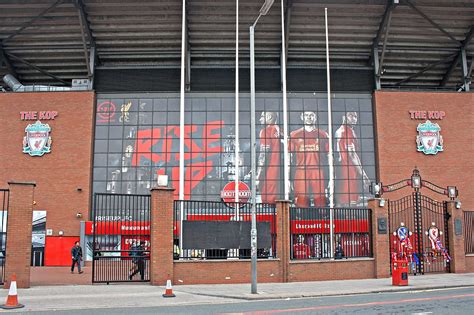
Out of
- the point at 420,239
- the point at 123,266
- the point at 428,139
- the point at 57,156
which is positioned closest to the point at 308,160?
the point at 428,139

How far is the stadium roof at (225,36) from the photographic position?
3453 centimetres

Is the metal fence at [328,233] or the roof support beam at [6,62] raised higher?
the roof support beam at [6,62]

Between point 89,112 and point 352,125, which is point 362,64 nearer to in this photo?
point 352,125

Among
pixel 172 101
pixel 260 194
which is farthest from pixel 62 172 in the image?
pixel 260 194

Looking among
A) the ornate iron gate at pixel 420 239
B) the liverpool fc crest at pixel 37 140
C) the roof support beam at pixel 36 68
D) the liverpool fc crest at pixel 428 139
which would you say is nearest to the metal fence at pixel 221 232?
the ornate iron gate at pixel 420 239

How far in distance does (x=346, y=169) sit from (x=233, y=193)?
28.4 feet

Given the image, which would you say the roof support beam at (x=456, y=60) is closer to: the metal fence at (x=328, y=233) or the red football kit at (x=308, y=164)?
the red football kit at (x=308, y=164)

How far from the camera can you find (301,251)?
857 inches

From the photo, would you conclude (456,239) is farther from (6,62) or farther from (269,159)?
(6,62)

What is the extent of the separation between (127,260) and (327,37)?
2237 centimetres

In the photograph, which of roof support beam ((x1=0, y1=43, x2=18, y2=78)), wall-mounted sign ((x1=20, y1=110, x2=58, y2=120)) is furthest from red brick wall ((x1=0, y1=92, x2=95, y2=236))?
roof support beam ((x1=0, y1=43, x2=18, y2=78))

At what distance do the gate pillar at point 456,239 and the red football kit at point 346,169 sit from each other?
1289cm

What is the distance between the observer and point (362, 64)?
39.0m

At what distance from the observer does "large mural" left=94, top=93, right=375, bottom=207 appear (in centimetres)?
3738
